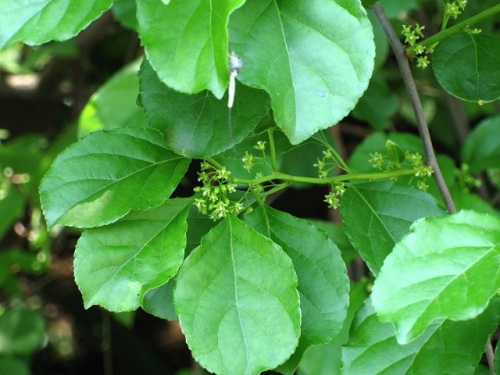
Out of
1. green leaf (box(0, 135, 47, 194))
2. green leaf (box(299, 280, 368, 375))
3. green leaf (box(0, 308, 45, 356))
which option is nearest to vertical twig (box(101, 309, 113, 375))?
green leaf (box(0, 308, 45, 356))

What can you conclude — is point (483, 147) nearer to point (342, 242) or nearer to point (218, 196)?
point (342, 242)

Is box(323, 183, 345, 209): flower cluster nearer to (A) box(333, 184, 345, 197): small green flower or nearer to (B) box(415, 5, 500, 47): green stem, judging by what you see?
(A) box(333, 184, 345, 197): small green flower

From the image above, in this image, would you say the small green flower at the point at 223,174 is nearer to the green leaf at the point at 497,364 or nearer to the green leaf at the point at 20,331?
the green leaf at the point at 497,364

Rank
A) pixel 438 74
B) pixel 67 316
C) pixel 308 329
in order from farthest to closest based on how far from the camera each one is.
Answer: pixel 67 316, pixel 438 74, pixel 308 329

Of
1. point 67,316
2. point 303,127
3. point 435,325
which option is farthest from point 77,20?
point 67,316

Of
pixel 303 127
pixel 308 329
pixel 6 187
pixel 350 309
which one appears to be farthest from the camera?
pixel 6 187

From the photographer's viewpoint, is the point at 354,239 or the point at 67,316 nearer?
the point at 354,239

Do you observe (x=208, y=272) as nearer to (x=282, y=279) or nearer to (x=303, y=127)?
(x=282, y=279)

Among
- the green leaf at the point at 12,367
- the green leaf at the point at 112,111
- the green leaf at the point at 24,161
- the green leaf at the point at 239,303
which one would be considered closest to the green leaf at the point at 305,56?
the green leaf at the point at 239,303
